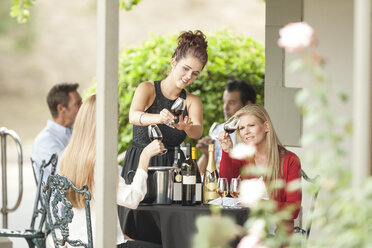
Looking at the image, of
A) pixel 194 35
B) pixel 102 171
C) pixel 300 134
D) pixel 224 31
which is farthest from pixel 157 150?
pixel 224 31

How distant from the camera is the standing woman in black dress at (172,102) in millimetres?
4391

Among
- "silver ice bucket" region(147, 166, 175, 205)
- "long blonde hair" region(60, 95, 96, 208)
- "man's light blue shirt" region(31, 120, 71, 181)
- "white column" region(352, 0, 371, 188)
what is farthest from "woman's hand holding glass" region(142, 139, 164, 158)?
"man's light blue shirt" region(31, 120, 71, 181)

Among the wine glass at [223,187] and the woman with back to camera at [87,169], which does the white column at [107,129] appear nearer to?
the woman with back to camera at [87,169]

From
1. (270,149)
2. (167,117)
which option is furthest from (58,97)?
(270,149)

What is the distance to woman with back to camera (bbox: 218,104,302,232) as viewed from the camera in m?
3.94

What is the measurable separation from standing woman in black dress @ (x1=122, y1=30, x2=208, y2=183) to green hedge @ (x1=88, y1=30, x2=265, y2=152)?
9.30 feet

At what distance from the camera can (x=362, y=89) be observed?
221 cm

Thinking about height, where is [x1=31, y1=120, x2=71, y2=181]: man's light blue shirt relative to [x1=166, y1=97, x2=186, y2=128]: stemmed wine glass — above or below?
below

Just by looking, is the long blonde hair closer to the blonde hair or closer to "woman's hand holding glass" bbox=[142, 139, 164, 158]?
"woman's hand holding glass" bbox=[142, 139, 164, 158]

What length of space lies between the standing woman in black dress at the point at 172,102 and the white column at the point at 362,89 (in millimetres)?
2127

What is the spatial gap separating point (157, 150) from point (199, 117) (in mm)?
879

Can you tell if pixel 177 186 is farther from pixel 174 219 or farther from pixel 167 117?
pixel 167 117

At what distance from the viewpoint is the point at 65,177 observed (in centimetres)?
355

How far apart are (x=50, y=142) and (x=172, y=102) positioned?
1.40m
